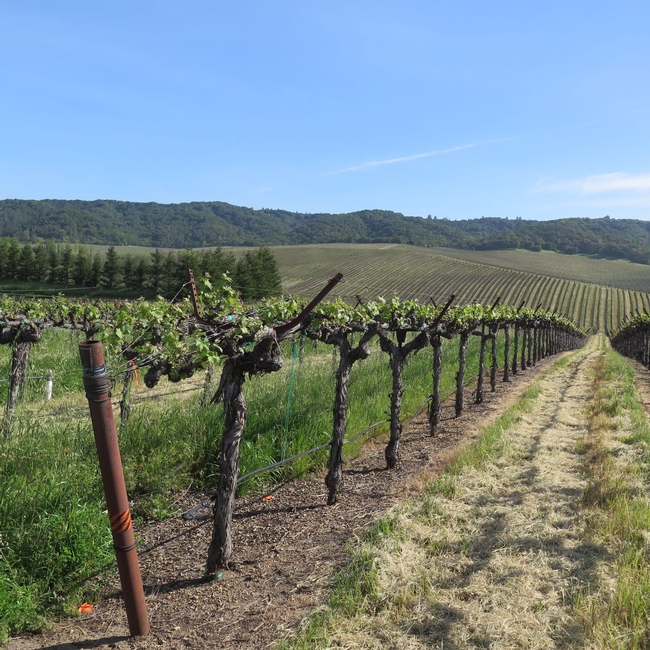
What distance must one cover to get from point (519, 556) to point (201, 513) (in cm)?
344

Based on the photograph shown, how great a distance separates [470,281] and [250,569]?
2709 inches

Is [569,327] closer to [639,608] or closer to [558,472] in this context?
[558,472]

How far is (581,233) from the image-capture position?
16312cm

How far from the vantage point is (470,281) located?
2726 inches

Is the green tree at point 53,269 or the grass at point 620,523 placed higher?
the green tree at point 53,269

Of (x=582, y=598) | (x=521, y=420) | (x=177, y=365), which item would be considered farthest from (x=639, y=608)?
(x=521, y=420)

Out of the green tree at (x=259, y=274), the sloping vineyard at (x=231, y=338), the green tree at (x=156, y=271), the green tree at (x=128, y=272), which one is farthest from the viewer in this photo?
the green tree at (x=128, y=272)

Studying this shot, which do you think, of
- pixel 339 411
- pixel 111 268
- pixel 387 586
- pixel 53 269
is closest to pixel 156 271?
pixel 111 268

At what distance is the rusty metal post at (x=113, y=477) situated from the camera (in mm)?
3207

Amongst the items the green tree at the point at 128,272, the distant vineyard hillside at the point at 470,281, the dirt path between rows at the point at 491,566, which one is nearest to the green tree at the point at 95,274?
the green tree at the point at 128,272

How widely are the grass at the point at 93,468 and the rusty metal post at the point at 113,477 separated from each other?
0.41m

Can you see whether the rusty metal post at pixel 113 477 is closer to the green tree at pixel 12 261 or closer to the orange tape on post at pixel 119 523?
the orange tape on post at pixel 119 523

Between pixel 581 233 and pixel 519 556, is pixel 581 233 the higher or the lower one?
the higher one

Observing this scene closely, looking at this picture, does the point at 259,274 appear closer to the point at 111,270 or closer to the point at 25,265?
the point at 111,270
